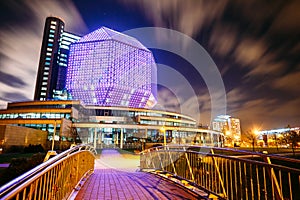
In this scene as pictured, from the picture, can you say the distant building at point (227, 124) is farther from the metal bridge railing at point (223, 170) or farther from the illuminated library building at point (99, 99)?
the metal bridge railing at point (223, 170)

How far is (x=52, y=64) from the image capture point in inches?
4208

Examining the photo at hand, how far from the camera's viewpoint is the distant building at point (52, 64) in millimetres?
104312

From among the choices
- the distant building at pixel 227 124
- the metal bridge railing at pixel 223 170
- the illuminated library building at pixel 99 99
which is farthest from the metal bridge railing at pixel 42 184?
the distant building at pixel 227 124

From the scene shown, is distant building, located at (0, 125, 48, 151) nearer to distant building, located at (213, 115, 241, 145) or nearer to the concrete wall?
the concrete wall

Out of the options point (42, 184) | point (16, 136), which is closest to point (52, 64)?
point (16, 136)

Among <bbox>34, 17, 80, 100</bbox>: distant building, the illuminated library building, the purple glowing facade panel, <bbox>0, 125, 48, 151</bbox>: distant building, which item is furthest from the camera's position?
<bbox>34, 17, 80, 100</bbox>: distant building

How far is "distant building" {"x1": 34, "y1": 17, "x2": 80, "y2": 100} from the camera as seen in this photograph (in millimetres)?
104312

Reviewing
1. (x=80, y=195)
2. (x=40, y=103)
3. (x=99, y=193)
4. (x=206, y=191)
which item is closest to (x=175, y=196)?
(x=206, y=191)

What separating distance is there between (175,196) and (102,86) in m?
74.0

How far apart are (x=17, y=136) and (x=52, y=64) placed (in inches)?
3492

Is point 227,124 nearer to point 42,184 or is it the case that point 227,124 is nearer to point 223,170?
point 223,170

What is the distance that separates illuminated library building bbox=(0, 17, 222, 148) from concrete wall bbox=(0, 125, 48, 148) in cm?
580

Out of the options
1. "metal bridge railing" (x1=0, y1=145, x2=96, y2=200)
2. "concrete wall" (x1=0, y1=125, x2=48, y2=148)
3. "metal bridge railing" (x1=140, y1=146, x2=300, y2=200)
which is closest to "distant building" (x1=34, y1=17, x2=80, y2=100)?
"concrete wall" (x1=0, y1=125, x2=48, y2=148)

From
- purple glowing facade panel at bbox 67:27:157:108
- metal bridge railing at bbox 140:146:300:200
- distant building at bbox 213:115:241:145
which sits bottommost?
metal bridge railing at bbox 140:146:300:200
